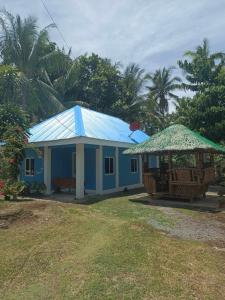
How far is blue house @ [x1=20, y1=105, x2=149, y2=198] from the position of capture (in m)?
15.8

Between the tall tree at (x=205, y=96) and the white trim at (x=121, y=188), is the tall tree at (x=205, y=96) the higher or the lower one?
the higher one

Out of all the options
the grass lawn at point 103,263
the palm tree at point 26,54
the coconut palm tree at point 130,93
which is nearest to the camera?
the grass lawn at point 103,263

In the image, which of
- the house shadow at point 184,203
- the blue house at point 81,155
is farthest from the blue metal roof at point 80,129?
the house shadow at point 184,203

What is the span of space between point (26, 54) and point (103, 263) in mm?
25456

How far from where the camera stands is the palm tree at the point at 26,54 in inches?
1085

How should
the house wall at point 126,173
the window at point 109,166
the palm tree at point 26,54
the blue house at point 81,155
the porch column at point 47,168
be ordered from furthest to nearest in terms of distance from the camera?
1. the palm tree at point 26,54
2. the house wall at point 126,173
3. the window at point 109,166
4. the porch column at point 47,168
5. the blue house at point 81,155

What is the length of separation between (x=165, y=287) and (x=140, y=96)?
34955 mm

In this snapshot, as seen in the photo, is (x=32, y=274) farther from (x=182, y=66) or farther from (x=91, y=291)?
(x=182, y=66)

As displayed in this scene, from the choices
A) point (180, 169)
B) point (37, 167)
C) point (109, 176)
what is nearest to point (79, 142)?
point (109, 176)

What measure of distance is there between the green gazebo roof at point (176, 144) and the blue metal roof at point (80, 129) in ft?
7.95

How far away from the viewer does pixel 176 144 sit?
14.6 metres

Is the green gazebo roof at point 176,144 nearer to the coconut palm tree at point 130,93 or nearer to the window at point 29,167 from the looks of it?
the window at point 29,167

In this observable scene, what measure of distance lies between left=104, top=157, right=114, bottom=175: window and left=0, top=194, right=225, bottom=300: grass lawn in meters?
8.87

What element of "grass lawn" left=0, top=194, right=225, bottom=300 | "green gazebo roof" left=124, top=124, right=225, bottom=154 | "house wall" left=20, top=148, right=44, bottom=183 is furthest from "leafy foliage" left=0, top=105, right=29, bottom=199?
"green gazebo roof" left=124, top=124, right=225, bottom=154
